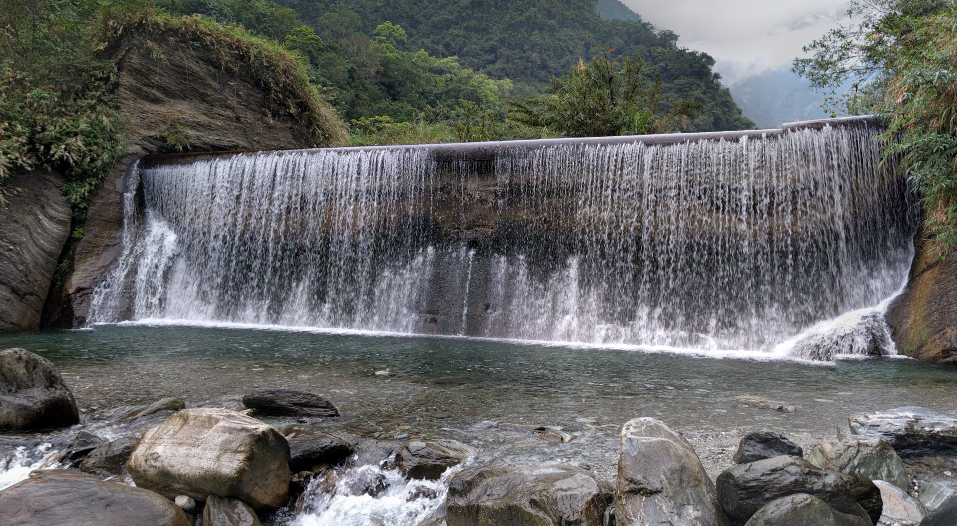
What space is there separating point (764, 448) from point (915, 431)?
0.87m

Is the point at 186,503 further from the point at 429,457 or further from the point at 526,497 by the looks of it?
the point at 526,497

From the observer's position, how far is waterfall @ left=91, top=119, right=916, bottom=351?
30.3 feet

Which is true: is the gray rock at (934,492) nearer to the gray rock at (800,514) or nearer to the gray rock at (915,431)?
the gray rock at (915,431)

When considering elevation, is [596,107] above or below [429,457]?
above

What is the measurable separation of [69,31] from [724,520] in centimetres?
1622

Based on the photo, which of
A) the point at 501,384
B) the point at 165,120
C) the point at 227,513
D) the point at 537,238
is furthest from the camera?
the point at 165,120

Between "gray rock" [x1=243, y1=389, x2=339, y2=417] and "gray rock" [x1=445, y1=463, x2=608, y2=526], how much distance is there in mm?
1671

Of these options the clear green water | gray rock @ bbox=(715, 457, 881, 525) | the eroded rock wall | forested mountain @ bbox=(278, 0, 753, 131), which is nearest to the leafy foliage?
the eroded rock wall

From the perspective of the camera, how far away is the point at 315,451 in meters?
3.49

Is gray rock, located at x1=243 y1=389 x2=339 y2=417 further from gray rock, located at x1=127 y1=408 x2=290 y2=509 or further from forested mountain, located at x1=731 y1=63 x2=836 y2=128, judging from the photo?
forested mountain, located at x1=731 y1=63 x2=836 y2=128

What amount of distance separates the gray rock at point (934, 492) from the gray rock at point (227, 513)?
10.0 ft

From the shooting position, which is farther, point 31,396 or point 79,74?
point 79,74

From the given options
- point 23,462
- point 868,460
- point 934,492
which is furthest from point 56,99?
point 934,492

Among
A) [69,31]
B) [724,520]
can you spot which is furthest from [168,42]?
[724,520]
